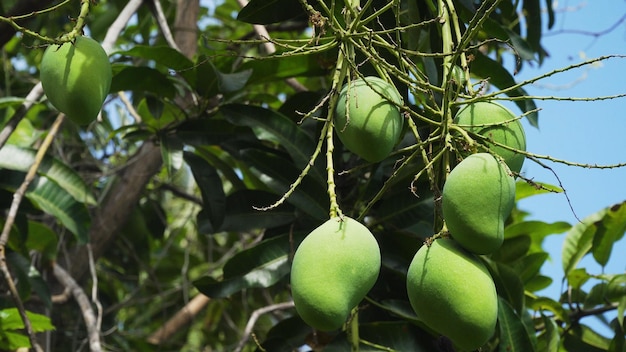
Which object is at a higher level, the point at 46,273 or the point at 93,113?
the point at 93,113

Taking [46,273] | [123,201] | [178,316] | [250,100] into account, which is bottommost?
[178,316]

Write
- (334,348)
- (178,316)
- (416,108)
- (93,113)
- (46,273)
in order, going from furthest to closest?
1. (178,316)
2. (46,273)
3. (416,108)
4. (334,348)
5. (93,113)

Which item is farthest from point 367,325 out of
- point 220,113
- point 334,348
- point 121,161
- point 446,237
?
point 121,161

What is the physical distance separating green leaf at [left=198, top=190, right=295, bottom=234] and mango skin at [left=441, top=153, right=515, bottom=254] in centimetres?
87

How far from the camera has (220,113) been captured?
2102 mm

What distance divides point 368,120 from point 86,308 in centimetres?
107

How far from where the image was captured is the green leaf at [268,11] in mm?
1589

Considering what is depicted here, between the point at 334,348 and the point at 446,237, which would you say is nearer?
the point at 446,237

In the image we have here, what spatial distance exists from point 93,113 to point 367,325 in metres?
0.71

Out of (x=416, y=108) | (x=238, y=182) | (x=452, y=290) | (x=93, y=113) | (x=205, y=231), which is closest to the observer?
(x=452, y=290)

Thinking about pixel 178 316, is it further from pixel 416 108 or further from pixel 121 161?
pixel 416 108

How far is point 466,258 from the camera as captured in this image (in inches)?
42.9

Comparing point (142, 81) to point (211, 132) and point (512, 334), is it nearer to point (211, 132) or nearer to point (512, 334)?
point (211, 132)

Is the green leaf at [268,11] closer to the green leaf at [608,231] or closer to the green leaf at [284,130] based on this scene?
the green leaf at [284,130]
